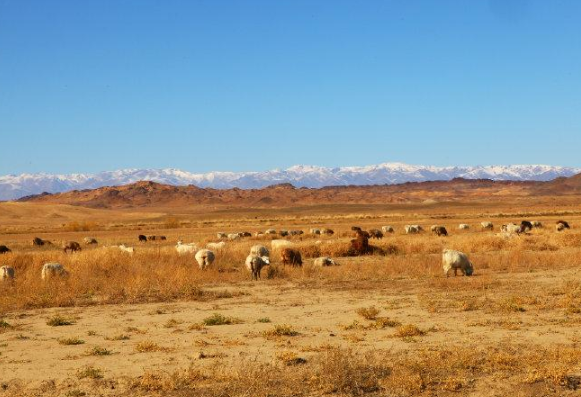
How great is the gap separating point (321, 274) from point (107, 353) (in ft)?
39.6

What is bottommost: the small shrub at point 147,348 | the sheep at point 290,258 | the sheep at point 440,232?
the sheep at point 440,232

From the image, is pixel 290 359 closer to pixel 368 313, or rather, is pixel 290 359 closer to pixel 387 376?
pixel 387 376

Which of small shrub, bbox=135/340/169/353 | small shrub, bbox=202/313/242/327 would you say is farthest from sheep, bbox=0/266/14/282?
small shrub, bbox=135/340/169/353

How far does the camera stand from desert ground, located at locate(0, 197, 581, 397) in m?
9.05

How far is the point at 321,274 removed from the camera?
2244cm

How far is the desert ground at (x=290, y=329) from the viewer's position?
9.05 m

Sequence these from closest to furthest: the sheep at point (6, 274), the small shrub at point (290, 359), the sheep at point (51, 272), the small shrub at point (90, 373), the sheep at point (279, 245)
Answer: the small shrub at point (90, 373) < the small shrub at point (290, 359) < the sheep at point (51, 272) < the sheep at point (6, 274) < the sheep at point (279, 245)

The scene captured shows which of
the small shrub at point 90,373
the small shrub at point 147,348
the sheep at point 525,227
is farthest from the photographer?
the sheep at point 525,227

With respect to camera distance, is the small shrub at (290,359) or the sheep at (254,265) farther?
the sheep at (254,265)

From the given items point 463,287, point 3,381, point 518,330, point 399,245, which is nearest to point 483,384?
point 518,330

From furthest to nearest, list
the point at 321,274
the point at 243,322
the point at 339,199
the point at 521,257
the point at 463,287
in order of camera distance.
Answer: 1. the point at 339,199
2. the point at 521,257
3. the point at 321,274
4. the point at 463,287
5. the point at 243,322

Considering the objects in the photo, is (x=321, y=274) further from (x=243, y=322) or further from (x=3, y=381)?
(x=3, y=381)

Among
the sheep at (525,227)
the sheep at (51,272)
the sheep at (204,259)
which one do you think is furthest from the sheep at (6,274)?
the sheep at (525,227)

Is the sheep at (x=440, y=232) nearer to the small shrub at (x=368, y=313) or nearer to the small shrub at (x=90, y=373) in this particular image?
the small shrub at (x=368, y=313)
